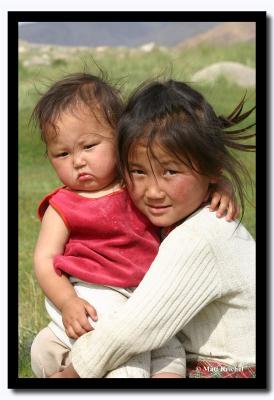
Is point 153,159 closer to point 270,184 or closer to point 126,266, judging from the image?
point 126,266

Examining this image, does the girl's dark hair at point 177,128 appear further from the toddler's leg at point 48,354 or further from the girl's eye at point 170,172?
the toddler's leg at point 48,354

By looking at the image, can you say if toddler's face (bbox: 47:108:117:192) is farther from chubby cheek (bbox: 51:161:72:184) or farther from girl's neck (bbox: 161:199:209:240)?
girl's neck (bbox: 161:199:209:240)

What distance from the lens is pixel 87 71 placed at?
2.90m

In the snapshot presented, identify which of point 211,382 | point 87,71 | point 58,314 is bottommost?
point 211,382

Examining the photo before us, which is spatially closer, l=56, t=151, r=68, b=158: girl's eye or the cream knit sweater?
the cream knit sweater

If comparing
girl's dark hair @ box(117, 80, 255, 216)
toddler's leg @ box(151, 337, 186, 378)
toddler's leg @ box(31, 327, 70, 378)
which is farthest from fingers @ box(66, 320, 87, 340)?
girl's dark hair @ box(117, 80, 255, 216)

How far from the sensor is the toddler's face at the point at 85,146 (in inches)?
103

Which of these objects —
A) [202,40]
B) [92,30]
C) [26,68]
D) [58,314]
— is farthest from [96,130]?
[202,40]

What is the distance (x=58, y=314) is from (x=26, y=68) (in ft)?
19.2

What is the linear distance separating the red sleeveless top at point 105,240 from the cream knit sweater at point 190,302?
0.17 meters

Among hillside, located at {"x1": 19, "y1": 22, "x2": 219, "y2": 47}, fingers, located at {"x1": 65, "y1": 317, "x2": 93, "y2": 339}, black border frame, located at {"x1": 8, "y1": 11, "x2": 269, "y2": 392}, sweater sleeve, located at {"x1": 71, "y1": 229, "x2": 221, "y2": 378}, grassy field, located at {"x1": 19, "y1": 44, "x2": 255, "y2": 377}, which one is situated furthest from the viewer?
hillside, located at {"x1": 19, "y1": 22, "x2": 219, "y2": 47}

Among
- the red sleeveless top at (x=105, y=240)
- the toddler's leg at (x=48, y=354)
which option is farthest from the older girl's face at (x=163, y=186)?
the toddler's leg at (x=48, y=354)

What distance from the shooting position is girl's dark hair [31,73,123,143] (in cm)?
265

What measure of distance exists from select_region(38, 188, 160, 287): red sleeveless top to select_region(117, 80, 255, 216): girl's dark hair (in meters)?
0.17
